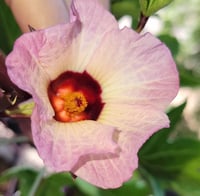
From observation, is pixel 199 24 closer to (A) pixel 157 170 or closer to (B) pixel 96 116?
(A) pixel 157 170

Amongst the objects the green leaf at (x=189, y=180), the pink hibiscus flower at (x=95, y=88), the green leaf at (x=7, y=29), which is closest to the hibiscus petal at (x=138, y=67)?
the pink hibiscus flower at (x=95, y=88)

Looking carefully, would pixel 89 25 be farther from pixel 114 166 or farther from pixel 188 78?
pixel 188 78

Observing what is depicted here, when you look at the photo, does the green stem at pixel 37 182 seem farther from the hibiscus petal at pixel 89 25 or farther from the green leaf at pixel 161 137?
the hibiscus petal at pixel 89 25

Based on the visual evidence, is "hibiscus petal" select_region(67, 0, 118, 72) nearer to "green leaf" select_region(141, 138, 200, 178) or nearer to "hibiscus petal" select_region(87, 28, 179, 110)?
"hibiscus petal" select_region(87, 28, 179, 110)

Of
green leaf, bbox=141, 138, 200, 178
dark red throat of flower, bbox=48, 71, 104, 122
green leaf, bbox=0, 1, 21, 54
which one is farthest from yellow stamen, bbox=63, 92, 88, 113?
green leaf, bbox=141, 138, 200, 178

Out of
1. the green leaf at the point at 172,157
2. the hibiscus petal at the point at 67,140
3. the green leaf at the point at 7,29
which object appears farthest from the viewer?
the green leaf at the point at 172,157

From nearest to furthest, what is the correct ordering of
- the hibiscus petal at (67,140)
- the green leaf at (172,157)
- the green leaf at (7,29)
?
the hibiscus petal at (67,140) < the green leaf at (7,29) < the green leaf at (172,157)

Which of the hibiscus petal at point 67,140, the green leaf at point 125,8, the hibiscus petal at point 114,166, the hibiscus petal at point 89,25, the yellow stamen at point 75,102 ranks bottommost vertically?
the green leaf at point 125,8
